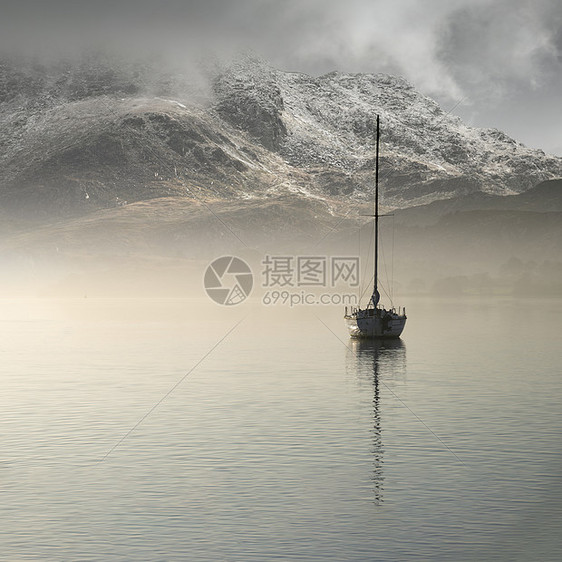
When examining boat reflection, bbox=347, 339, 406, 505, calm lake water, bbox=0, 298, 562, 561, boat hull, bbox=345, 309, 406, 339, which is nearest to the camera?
calm lake water, bbox=0, 298, 562, 561

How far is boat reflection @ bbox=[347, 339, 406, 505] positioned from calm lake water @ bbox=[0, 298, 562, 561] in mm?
253

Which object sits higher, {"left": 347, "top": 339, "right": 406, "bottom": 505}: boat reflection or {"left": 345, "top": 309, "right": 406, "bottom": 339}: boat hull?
{"left": 345, "top": 309, "right": 406, "bottom": 339}: boat hull

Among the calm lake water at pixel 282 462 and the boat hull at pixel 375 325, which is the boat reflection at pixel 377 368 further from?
the boat hull at pixel 375 325

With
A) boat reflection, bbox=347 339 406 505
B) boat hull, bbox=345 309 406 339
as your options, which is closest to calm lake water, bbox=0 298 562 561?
boat reflection, bbox=347 339 406 505

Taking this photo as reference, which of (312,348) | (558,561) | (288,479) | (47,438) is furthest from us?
(312,348)

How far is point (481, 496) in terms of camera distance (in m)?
34.0

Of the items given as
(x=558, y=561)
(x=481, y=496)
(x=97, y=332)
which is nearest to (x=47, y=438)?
(x=481, y=496)

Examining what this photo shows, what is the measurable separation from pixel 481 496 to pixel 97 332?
450 feet

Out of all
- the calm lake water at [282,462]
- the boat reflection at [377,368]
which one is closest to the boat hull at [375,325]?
the boat reflection at [377,368]

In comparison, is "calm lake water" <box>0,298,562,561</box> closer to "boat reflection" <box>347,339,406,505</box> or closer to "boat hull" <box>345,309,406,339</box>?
"boat reflection" <box>347,339,406,505</box>

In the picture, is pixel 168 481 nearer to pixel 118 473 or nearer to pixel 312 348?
pixel 118 473

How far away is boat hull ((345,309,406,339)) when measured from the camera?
115 meters

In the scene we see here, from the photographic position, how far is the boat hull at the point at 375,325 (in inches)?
4540

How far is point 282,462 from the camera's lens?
4069 cm
